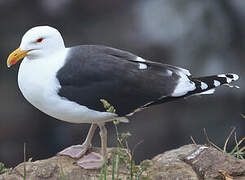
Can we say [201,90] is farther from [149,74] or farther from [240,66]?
[240,66]

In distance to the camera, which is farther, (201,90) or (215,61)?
(215,61)

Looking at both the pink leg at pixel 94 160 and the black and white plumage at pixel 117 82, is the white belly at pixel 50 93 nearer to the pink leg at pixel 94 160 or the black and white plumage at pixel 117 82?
the black and white plumage at pixel 117 82

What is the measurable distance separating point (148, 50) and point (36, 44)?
15.9 ft

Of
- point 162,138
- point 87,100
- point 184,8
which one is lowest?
point 162,138

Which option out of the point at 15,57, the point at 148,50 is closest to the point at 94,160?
the point at 15,57

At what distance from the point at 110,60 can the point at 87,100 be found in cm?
34

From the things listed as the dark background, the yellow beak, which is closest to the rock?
the yellow beak

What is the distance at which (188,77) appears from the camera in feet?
17.6

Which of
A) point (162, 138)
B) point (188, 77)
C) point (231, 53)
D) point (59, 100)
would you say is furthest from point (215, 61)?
point (59, 100)

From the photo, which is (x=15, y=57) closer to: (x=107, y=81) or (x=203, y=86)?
(x=107, y=81)

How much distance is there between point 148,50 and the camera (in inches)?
387

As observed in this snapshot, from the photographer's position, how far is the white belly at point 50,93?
4.94 metres

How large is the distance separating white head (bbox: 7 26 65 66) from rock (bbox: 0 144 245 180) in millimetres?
797

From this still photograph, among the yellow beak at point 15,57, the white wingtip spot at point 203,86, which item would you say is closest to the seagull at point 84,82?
the yellow beak at point 15,57
